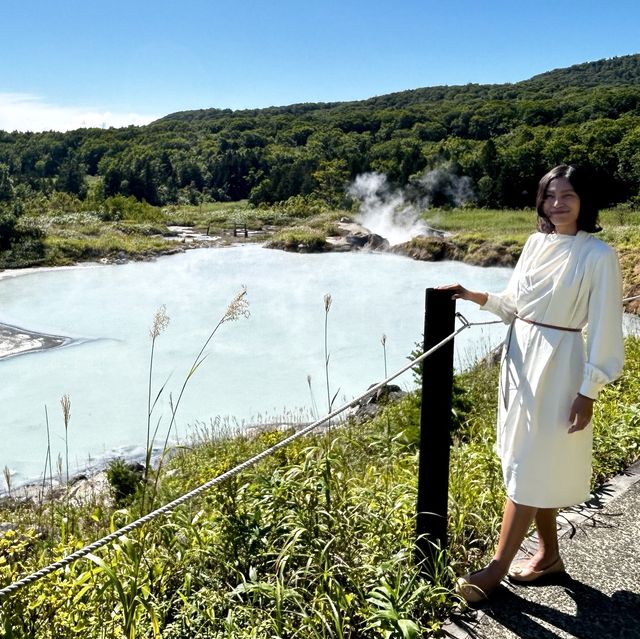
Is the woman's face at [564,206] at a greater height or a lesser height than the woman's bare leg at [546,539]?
greater

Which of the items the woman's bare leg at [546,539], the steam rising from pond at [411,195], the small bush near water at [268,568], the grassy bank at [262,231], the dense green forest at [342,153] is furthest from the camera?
the dense green forest at [342,153]

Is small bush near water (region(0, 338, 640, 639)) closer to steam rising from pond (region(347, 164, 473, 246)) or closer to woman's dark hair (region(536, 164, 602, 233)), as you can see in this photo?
woman's dark hair (region(536, 164, 602, 233))

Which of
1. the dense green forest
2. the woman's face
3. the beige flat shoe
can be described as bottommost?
the beige flat shoe

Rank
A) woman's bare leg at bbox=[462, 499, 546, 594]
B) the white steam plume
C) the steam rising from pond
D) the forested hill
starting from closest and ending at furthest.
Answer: woman's bare leg at bbox=[462, 499, 546, 594] → the white steam plume → the steam rising from pond → the forested hill

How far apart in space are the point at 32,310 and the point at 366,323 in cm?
866

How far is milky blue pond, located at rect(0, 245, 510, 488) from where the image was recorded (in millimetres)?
9461

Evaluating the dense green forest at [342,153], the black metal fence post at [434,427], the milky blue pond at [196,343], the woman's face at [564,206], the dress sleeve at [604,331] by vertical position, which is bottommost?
the milky blue pond at [196,343]

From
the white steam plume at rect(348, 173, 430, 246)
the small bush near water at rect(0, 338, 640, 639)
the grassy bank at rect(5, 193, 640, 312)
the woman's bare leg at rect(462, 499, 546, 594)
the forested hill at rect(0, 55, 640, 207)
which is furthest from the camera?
the forested hill at rect(0, 55, 640, 207)

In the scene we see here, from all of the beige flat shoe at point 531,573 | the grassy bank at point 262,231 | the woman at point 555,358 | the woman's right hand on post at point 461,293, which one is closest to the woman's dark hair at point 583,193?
the woman at point 555,358

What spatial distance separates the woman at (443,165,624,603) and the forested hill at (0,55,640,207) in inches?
872

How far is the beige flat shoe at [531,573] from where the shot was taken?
8.32 feet

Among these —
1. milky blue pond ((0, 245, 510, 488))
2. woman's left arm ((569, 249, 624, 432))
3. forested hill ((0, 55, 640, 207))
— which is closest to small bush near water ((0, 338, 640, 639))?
Result: woman's left arm ((569, 249, 624, 432))

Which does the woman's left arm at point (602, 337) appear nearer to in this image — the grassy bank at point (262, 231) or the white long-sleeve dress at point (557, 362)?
the white long-sleeve dress at point (557, 362)

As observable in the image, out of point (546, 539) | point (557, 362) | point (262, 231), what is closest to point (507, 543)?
point (546, 539)
